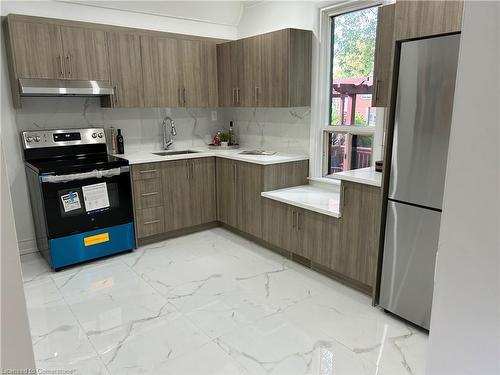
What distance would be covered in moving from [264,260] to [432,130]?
1.96 metres

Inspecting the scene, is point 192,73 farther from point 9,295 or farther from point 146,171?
point 9,295

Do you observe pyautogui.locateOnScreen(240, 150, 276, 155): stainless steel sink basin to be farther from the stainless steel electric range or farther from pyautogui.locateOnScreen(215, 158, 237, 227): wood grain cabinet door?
the stainless steel electric range

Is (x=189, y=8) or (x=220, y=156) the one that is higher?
(x=189, y=8)

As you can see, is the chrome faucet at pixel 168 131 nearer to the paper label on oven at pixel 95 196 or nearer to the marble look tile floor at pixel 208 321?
the paper label on oven at pixel 95 196

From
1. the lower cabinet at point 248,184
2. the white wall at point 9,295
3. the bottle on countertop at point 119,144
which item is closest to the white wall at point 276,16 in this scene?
the lower cabinet at point 248,184

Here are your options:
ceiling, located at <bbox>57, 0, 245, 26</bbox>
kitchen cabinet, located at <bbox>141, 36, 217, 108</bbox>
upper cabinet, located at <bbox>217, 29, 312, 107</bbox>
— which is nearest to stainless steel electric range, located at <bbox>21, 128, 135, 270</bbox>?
kitchen cabinet, located at <bbox>141, 36, 217, 108</bbox>

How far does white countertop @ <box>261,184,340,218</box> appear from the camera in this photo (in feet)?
10.1

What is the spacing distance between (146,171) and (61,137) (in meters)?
0.90

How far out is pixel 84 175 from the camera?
3.33 metres

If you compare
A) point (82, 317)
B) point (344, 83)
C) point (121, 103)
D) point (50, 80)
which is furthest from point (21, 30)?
point (344, 83)

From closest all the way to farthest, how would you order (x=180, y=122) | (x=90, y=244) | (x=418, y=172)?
1. (x=418, y=172)
2. (x=90, y=244)
3. (x=180, y=122)

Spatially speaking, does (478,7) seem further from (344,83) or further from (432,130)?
(344,83)

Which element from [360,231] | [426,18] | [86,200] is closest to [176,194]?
[86,200]

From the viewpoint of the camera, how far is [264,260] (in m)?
3.55
